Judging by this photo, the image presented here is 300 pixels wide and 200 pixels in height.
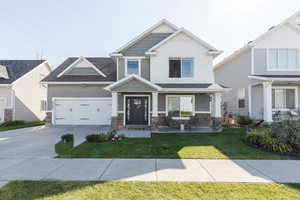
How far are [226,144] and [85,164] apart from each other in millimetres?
6461

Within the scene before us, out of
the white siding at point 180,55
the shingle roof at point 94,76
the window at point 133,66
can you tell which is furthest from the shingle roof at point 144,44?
the shingle roof at point 94,76

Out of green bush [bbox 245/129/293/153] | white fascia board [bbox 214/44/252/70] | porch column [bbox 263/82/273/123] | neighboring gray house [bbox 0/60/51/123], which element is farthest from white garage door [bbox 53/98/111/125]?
white fascia board [bbox 214/44/252/70]

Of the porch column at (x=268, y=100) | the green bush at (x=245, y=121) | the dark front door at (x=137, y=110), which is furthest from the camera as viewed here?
the green bush at (x=245, y=121)

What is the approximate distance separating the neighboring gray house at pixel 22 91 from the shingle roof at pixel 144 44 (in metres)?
8.61

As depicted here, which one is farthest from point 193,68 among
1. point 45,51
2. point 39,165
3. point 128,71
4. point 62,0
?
point 45,51

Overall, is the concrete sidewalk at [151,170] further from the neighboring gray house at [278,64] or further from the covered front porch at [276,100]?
the neighboring gray house at [278,64]

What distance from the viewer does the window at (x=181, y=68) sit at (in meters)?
13.9

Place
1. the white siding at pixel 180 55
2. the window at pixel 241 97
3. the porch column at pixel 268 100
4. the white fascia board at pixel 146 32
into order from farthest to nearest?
1. the window at pixel 241 97
2. the white fascia board at pixel 146 32
3. the white siding at pixel 180 55
4. the porch column at pixel 268 100

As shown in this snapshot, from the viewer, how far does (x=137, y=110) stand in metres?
14.0

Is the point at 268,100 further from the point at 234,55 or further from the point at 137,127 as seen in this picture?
the point at 137,127

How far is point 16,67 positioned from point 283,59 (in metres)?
26.3

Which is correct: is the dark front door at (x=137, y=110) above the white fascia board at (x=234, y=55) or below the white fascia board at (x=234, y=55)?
below

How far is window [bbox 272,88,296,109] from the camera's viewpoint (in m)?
14.6

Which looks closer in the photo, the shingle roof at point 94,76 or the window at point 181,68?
the window at point 181,68
